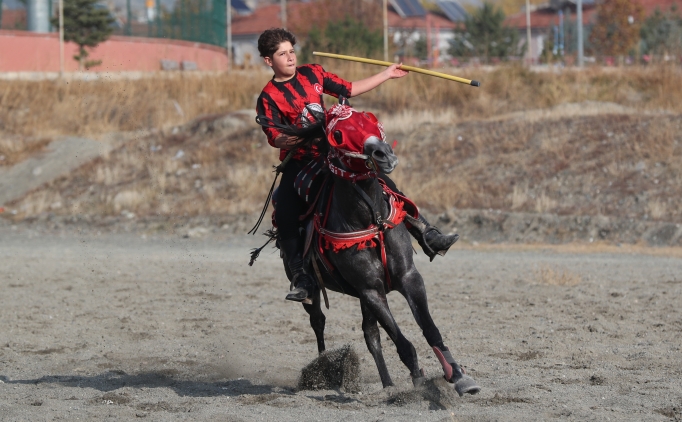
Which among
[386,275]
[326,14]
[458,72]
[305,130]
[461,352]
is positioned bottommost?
[461,352]

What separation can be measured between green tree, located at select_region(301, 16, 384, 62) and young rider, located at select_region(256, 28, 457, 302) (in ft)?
74.6

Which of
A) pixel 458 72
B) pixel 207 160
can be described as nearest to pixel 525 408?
pixel 207 160

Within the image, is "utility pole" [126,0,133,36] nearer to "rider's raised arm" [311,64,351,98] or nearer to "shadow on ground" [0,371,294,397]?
"shadow on ground" [0,371,294,397]

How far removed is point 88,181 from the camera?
21.8m

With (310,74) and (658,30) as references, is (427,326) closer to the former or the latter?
(310,74)

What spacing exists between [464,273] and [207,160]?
10.5 meters

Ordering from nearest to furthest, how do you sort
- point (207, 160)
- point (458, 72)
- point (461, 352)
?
1. point (461, 352)
2. point (207, 160)
3. point (458, 72)

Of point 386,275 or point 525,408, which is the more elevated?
point 386,275

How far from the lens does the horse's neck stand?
5.75 meters

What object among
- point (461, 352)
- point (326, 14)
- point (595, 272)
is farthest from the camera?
point (326, 14)

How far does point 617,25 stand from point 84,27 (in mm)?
28664

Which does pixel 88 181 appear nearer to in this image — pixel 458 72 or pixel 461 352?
pixel 458 72

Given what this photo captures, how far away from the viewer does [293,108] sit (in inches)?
257

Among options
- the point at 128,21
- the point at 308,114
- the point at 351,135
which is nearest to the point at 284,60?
the point at 308,114
